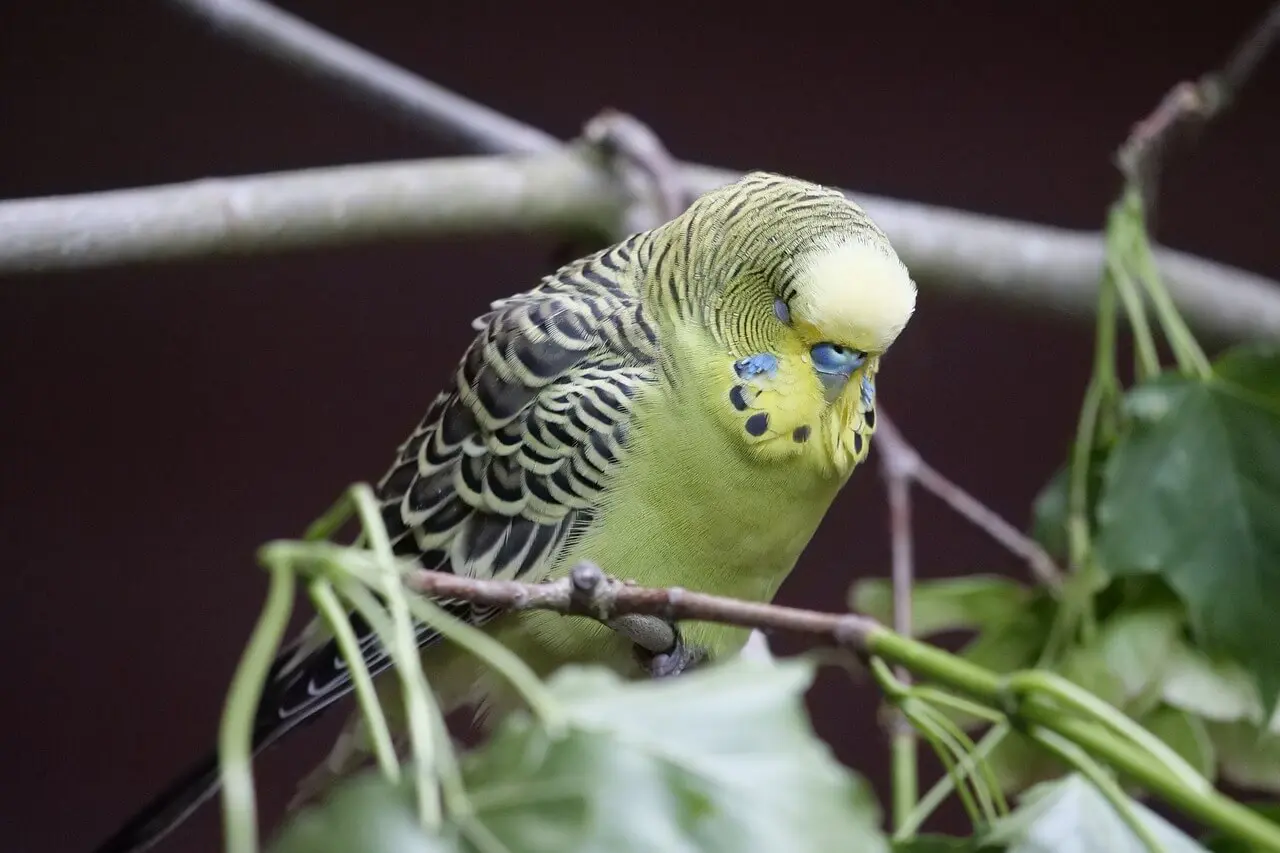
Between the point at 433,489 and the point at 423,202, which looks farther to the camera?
the point at 423,202

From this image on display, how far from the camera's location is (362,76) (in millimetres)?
1027

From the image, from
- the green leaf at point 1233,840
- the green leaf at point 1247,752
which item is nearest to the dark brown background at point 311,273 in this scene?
the green leaf at point 1247,752

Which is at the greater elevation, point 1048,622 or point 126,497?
point 126,497

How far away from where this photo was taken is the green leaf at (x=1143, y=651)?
27.2 inches

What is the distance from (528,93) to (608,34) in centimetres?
11

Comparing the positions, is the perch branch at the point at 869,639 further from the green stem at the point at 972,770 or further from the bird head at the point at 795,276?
the bird head at the point at 795,276

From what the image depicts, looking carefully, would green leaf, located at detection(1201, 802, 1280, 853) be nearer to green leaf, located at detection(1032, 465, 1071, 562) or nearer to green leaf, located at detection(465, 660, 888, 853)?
green leaf, located at detection(465, 660, 888, 853)

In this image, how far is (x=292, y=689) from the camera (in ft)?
2.35

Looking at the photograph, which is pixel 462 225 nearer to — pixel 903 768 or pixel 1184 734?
pixel 903 768

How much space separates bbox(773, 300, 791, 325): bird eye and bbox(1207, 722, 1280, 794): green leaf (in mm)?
380

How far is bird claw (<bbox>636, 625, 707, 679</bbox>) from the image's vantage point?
0.65 m

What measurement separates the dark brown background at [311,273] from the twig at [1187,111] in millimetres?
188

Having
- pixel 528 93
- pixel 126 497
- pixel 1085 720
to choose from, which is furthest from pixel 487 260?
pixel 1085 720

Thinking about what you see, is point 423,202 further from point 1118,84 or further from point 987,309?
point 1118,84
